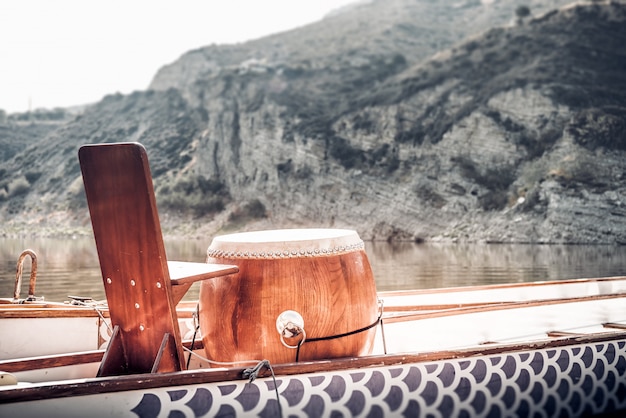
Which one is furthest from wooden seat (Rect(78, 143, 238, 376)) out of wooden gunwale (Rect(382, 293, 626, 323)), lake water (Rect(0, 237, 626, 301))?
lake water (Rect(0, 237, 626, 301))

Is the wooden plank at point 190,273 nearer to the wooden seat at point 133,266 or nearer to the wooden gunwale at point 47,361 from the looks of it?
the wooden seat at point 133,266

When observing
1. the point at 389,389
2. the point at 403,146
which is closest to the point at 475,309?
the point at 389,389

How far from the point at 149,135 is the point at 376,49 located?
2806 centimetres

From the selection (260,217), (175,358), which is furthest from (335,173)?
(175,358)

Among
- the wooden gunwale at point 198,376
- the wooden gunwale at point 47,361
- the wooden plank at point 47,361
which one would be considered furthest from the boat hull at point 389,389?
the wooden plank at point 47,361

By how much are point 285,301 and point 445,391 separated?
898mm

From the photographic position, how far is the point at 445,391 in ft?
8.61

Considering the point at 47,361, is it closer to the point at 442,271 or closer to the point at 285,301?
the point at 285,301

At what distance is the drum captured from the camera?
99.1 inches

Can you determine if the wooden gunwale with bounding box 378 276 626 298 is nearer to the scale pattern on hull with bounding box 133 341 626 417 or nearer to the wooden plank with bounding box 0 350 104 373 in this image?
the scale pattern on hull with bounding box 133 341 626 417

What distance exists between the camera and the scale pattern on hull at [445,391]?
224 centimetres

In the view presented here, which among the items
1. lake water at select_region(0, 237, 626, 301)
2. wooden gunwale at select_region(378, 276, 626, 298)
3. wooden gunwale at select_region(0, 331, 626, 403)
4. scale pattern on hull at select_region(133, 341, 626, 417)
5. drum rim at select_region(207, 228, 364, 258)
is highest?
drum rim at select_region(207, 228, 364, 258)

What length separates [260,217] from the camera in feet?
136

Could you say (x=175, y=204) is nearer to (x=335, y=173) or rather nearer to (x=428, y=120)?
(x=335, y=173)
